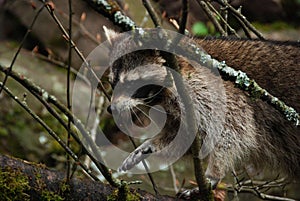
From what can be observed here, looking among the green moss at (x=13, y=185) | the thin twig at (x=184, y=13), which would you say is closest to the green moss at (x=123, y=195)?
the green moss at (x=13, y=185)

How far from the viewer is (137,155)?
187 inches

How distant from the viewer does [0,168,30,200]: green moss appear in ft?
10.6

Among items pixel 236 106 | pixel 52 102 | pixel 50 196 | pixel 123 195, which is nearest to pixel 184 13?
pixel 52 102

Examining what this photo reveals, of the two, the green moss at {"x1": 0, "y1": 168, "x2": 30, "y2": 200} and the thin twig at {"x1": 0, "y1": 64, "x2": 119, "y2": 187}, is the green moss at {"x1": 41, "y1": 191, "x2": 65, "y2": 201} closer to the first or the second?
the green moss at {"x1": 0, "y1": 168, "x2": 30, "y2": 200}

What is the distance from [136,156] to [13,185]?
5.36 ft

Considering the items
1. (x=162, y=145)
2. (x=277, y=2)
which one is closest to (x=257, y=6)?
(x=277, y=2)

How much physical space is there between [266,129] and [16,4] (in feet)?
19.1

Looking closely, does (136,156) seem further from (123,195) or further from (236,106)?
(123,195)

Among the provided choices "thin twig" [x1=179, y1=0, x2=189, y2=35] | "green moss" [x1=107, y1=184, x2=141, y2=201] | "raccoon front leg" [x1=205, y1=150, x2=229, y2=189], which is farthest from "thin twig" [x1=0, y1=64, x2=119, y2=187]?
"raccoon front leg" [x1=205, y1=150, x2=229, y2=189]

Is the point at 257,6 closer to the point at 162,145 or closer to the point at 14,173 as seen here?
the point at 162,145

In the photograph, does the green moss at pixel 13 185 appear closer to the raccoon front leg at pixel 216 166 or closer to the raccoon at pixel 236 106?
the raccoon at pixel 236 106

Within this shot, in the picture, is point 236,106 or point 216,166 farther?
point 236,106

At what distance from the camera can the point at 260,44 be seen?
16.6ft

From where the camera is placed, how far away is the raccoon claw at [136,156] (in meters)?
4.71
